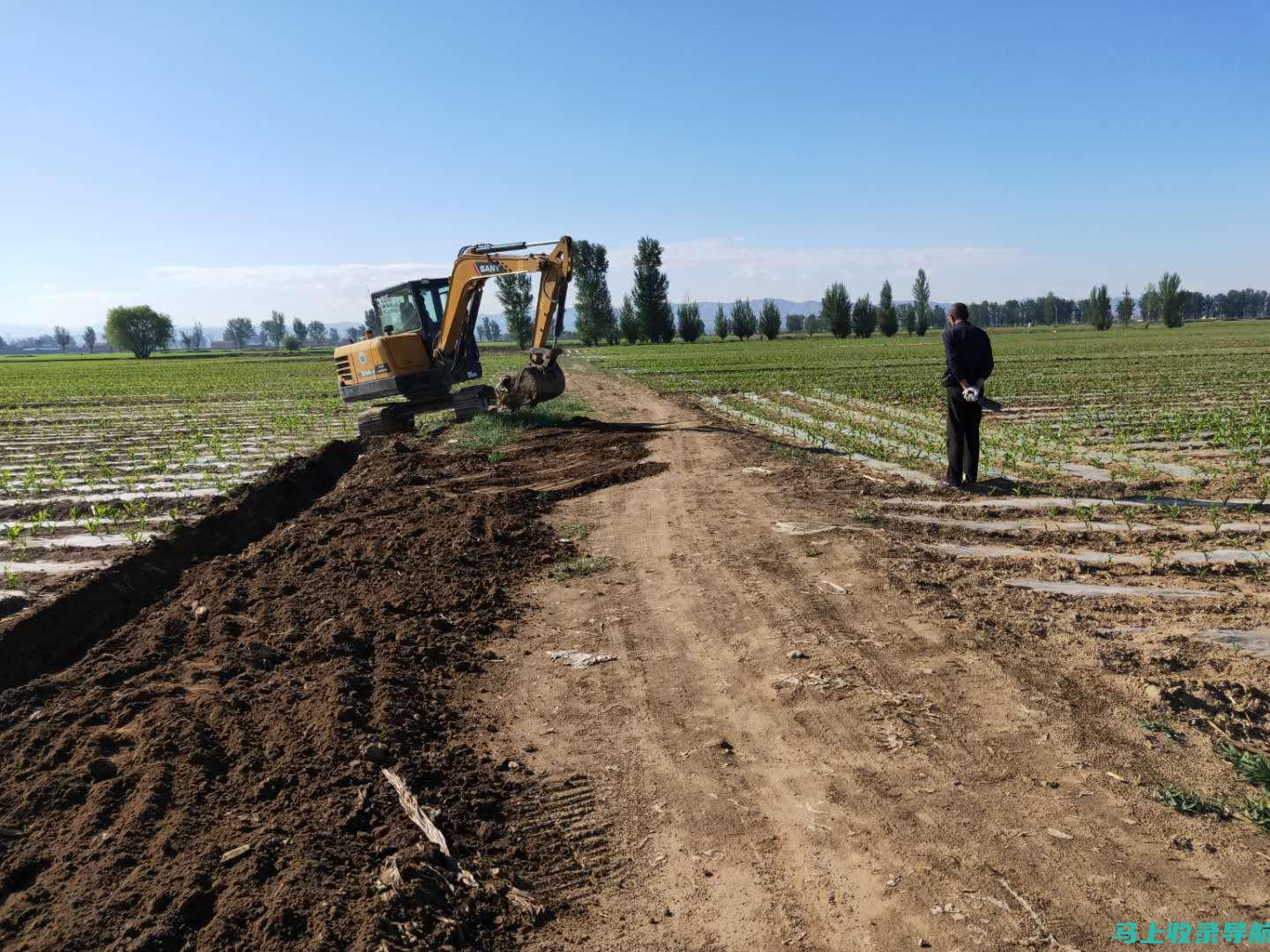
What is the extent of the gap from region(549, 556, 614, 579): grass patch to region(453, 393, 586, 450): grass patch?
277 inches

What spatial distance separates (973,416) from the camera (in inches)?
383

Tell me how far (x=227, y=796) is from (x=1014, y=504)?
8.06m

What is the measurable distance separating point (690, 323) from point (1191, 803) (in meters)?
87.9

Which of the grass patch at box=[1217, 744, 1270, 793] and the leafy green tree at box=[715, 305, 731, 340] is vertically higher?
the leafy green tree at box=[715, 305, 731, 340]

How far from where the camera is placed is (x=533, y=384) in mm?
15703

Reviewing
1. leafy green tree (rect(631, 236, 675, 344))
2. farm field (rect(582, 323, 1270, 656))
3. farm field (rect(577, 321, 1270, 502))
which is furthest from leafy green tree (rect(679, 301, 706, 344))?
farm field (rect(582, 323, 1270, 656))

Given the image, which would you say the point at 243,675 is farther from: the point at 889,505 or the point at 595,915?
the point at 889,505

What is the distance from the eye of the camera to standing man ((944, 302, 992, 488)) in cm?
959

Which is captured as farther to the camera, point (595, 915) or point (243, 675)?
point (243, 675)

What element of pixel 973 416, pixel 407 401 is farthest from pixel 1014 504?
pixel 407 401

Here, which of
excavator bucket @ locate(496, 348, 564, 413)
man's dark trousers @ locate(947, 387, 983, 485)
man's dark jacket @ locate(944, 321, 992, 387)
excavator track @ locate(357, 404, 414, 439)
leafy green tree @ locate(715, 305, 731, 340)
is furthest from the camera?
leafy green tree @ locate(715, 305, 731, 340)

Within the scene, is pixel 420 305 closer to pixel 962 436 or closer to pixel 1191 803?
pixel 962 436

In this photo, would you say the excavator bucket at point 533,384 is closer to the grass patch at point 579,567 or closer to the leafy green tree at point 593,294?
the grass patch at point 579,567

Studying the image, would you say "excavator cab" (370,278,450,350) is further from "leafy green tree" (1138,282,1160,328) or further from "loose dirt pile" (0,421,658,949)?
"leafy green tree" (1138,282,1160,328)
